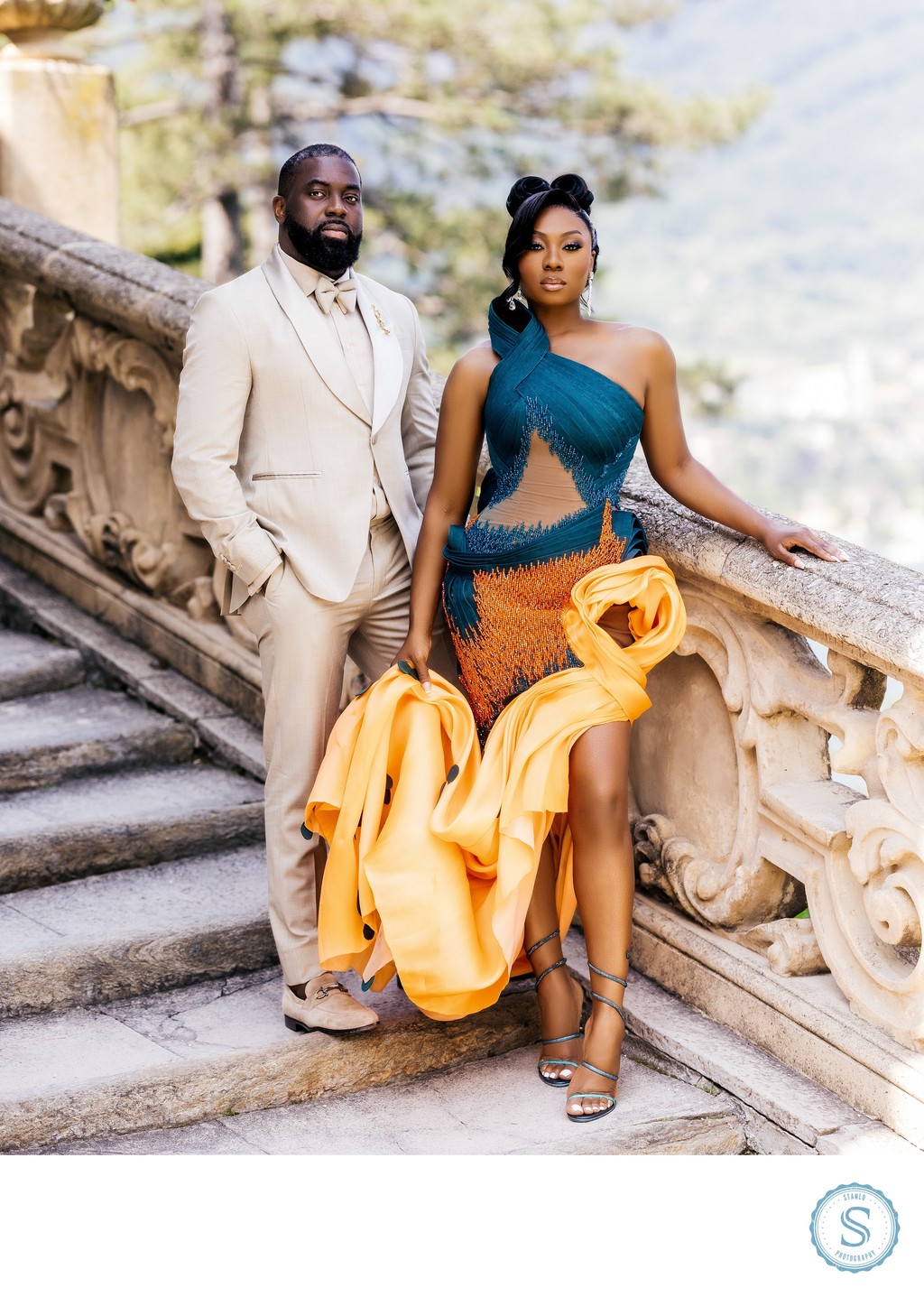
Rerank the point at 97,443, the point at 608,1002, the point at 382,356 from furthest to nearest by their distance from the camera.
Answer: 1. the point at 97,443
2. the point at 382,356
3. the point at 608,1002

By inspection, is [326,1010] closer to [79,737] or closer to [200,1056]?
[200,1056]

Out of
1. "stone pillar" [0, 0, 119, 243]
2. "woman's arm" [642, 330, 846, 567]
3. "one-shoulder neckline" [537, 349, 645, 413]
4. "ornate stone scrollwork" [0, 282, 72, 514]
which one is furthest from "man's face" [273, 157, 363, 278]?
"stone pillar" [0, 0, 119, 243]

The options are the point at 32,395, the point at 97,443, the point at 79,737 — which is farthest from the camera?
the point at 32,395

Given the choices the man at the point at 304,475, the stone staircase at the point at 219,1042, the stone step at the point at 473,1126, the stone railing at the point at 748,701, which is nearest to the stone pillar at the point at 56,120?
the stone railing at the point at 748,701

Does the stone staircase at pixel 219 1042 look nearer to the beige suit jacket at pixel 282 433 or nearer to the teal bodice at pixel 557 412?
the beige suit jacket at pixel 282 433

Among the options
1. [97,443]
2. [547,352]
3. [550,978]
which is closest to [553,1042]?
[550,978]

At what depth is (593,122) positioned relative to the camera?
49.3 feet

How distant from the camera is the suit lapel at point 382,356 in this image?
340cm

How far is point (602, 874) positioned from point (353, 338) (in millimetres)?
1231

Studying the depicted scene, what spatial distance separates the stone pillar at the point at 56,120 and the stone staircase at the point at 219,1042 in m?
2.66

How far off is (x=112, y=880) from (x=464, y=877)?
1.20 meters

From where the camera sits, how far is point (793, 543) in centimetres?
327
